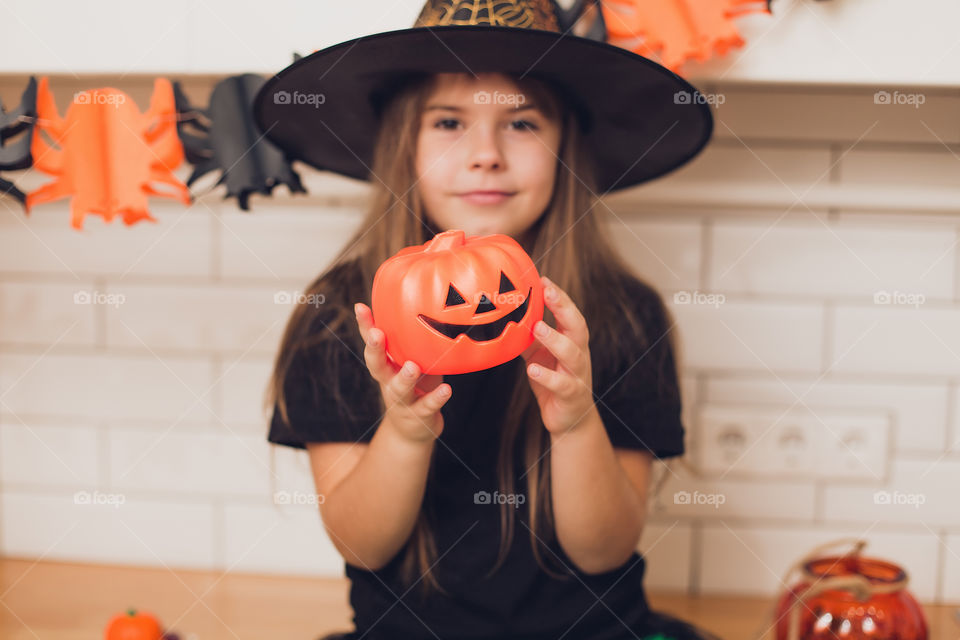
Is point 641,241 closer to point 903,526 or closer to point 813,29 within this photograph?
point 813,29

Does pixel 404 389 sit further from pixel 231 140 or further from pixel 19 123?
pixel 19 123

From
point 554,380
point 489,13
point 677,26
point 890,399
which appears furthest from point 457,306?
point 890,399

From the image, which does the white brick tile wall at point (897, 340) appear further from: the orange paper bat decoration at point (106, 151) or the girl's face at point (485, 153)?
the orange paper bat decoration at point (106, 151)

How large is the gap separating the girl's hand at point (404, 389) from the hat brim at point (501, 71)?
0.93 feet

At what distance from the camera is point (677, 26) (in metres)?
0.82

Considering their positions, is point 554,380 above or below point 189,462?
above

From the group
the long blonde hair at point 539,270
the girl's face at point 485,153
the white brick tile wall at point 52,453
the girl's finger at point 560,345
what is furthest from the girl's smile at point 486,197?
the white brick tile wall at point 52,453

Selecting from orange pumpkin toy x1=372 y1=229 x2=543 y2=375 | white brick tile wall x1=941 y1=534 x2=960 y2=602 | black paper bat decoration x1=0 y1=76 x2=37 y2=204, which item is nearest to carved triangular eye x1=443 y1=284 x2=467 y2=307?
orange pumpkin toy x1=372 y1=229 x2=543 y2=375

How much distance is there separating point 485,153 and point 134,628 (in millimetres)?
703

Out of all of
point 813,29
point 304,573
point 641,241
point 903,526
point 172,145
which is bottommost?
point 304,573

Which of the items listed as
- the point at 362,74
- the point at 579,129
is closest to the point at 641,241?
the point at 579,129

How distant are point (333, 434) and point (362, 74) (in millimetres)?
418

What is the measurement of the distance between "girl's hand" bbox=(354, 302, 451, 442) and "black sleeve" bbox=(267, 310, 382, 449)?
0.15 m

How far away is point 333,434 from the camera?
34.0 inches
